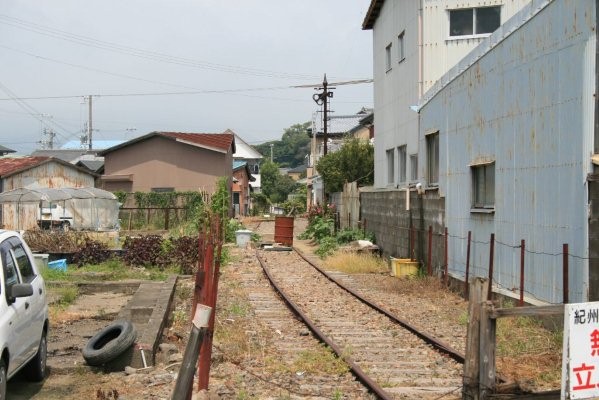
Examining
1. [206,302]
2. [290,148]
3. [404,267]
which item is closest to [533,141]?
[206,302]

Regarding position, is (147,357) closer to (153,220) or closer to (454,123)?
(454,123)

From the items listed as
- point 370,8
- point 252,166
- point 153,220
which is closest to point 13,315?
point 370,8

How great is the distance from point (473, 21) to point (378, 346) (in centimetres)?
1313

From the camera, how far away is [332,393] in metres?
7.74

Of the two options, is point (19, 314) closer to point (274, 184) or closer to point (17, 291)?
point (17, 291)

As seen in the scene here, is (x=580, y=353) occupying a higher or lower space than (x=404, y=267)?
higher

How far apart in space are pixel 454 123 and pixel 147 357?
9.24 meters

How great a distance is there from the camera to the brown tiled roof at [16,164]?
41.9 m

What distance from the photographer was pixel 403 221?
66.8 feet

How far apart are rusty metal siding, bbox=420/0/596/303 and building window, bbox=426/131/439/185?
262cm

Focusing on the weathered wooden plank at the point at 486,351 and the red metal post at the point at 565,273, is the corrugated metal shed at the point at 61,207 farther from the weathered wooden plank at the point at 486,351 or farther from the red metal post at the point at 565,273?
the weathered wooden plank at the point at 486,351

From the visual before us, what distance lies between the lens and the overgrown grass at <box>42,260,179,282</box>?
57.7 ft

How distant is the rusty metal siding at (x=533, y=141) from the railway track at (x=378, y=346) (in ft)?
6.63

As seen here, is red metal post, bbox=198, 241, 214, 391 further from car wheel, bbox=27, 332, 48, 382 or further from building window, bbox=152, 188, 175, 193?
building window, bbox=152, 188, 175, 193
